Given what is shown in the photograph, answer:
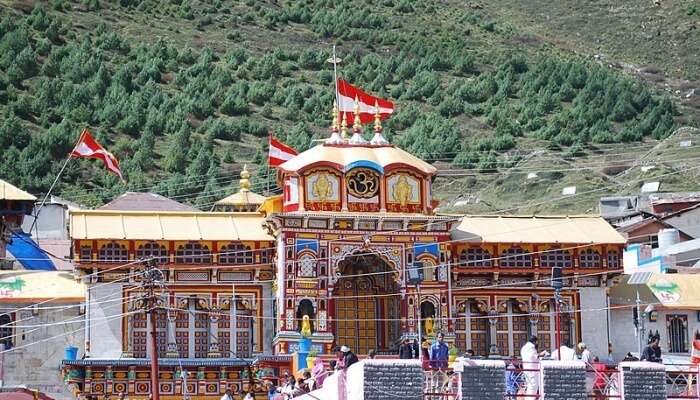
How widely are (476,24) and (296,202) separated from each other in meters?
92.0

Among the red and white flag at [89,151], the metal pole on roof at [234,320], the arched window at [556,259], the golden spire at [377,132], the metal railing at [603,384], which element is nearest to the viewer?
the metal railing at [603,384]

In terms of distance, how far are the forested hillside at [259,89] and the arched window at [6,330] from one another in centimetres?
3601

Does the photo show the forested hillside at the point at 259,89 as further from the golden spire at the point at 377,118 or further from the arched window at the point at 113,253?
the arched window at the point at 113,253

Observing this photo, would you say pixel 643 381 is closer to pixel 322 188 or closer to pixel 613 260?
pixel 322 188

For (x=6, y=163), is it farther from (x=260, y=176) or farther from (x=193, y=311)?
(x=193, y=311)

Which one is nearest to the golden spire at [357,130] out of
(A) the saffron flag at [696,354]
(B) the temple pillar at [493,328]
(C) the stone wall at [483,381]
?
(B) the temple pillar at [493,328]

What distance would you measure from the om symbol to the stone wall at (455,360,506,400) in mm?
24163

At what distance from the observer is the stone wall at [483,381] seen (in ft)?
107

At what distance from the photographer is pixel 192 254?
189ft

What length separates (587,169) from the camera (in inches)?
4094

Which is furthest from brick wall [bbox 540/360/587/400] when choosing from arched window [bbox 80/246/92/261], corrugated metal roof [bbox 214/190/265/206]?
corrugated metal roof [bbox 214/190/265/206]

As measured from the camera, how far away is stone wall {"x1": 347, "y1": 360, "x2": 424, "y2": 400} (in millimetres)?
32344

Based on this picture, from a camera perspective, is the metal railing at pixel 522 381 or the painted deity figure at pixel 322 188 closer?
the metal railing at pixel 522 381

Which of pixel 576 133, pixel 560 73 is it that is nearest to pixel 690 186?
pixel 576 133
